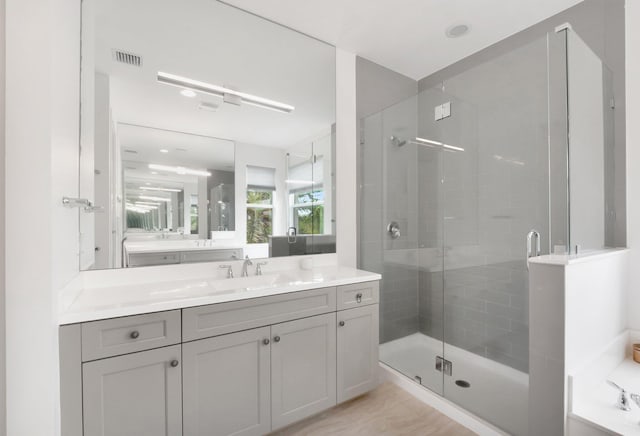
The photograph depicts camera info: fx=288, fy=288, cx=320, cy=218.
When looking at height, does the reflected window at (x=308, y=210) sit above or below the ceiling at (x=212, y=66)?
below

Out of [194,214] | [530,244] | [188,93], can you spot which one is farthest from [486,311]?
[188,93]

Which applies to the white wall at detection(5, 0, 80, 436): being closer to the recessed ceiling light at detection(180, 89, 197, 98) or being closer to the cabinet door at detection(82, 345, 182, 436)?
the cabinet door at detection(82, 345, 182, 436)

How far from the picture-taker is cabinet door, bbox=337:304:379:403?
186 cm

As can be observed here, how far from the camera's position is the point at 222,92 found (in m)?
1.98

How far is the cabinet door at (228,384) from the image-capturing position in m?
1.36

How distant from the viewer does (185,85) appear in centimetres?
187

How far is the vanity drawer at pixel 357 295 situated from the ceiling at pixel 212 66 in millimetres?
1187

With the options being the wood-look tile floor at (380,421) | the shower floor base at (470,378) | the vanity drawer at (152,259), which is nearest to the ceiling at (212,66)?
the vanity drawer at (152,259)

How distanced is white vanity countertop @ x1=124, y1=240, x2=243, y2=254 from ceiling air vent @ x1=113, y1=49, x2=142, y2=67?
1081 millimetres

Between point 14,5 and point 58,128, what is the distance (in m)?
0.42

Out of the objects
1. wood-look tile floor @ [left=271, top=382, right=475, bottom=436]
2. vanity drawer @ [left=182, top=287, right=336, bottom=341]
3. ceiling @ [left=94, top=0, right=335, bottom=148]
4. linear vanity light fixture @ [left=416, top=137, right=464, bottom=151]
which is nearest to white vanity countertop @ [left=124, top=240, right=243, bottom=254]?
vanity drawer @ [left=182, top=287, right=336, bottom=341]

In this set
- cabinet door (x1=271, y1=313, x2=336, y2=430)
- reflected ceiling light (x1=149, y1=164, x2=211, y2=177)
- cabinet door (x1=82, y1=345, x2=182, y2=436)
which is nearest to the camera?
cabinet door (x1=82, y1=345, x2=182, y2=436)

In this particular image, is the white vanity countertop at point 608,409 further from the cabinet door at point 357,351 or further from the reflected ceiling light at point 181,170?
the reflected ceiling light at point 181,170

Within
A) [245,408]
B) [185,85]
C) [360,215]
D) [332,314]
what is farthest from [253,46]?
[245,408]
